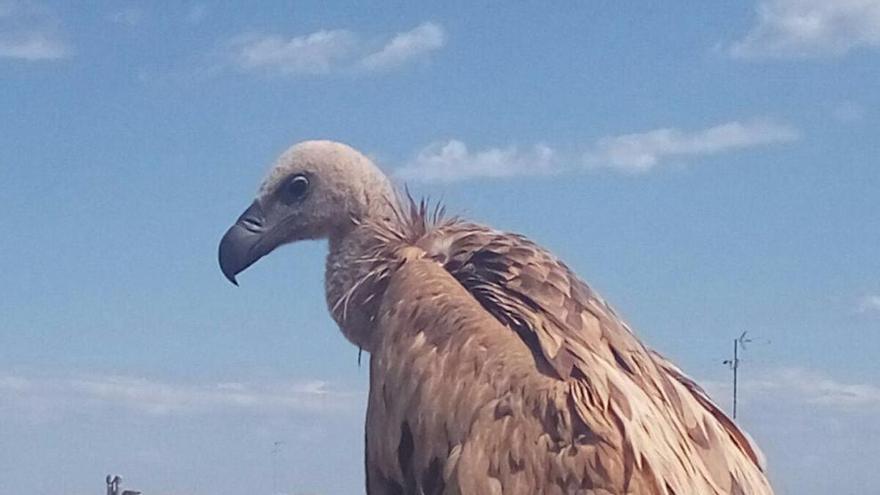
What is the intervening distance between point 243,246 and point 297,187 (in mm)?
432

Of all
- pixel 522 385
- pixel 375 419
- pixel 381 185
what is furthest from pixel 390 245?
pixel 522 385

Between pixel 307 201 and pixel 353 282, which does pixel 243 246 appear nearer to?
pixel 307 201

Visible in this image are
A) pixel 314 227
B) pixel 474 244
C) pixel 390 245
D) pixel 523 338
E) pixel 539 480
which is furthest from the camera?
pixel 314 227

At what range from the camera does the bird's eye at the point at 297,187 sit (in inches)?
410

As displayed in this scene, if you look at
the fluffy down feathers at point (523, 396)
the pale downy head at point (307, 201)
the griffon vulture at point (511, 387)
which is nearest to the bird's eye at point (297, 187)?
the pale downy head at point (307, 201)

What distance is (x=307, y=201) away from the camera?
34.0ft

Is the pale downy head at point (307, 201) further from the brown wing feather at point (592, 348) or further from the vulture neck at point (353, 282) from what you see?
the brown wing feather at point (592, 348)

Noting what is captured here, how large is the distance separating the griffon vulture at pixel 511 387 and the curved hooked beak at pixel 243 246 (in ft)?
2.77

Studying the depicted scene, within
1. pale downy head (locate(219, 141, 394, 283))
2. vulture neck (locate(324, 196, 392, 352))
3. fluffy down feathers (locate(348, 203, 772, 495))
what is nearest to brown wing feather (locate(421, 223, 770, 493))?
fluffy down feathers (locate(348, 203, 772, 495))

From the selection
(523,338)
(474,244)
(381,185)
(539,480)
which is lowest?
(539,480)

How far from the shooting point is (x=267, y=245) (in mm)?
10422

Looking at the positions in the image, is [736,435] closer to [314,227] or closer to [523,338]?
[523,338]

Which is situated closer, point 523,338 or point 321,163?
point 523,338

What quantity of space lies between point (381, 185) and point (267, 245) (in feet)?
2.32
